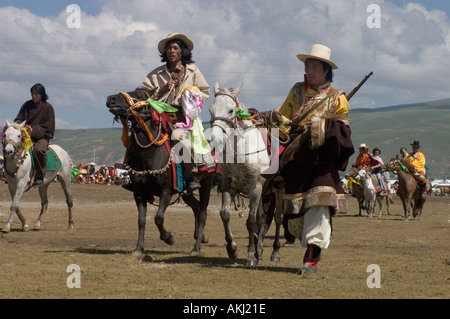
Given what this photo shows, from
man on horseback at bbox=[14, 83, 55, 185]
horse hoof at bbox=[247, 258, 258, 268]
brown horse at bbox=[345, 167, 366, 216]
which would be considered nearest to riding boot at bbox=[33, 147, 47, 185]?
man on horseback at bbox=[14, 83, 55, 185]

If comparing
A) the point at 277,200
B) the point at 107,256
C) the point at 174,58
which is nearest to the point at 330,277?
the point at 277,200

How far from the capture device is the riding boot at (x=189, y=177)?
12.2m

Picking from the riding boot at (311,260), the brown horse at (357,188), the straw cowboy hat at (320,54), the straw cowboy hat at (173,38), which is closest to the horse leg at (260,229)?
the riding boot at (311,260)

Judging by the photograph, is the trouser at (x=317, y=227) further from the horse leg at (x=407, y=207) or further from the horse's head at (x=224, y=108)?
the horse leg at (x=407, y=207)

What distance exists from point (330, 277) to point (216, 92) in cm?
314

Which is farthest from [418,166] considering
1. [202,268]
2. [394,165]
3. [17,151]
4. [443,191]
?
[443,191]

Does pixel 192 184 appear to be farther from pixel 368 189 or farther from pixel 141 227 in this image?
pixel 368 189

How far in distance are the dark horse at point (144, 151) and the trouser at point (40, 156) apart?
597 centimetres

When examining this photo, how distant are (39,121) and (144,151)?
622cm

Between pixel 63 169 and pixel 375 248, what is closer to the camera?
pixel 375 248

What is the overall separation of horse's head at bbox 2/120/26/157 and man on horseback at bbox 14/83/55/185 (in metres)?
0.37

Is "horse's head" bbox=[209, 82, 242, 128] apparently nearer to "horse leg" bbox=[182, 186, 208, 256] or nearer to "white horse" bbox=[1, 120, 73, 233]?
"horse leg" bbox=[182, 186, 208, 256]
